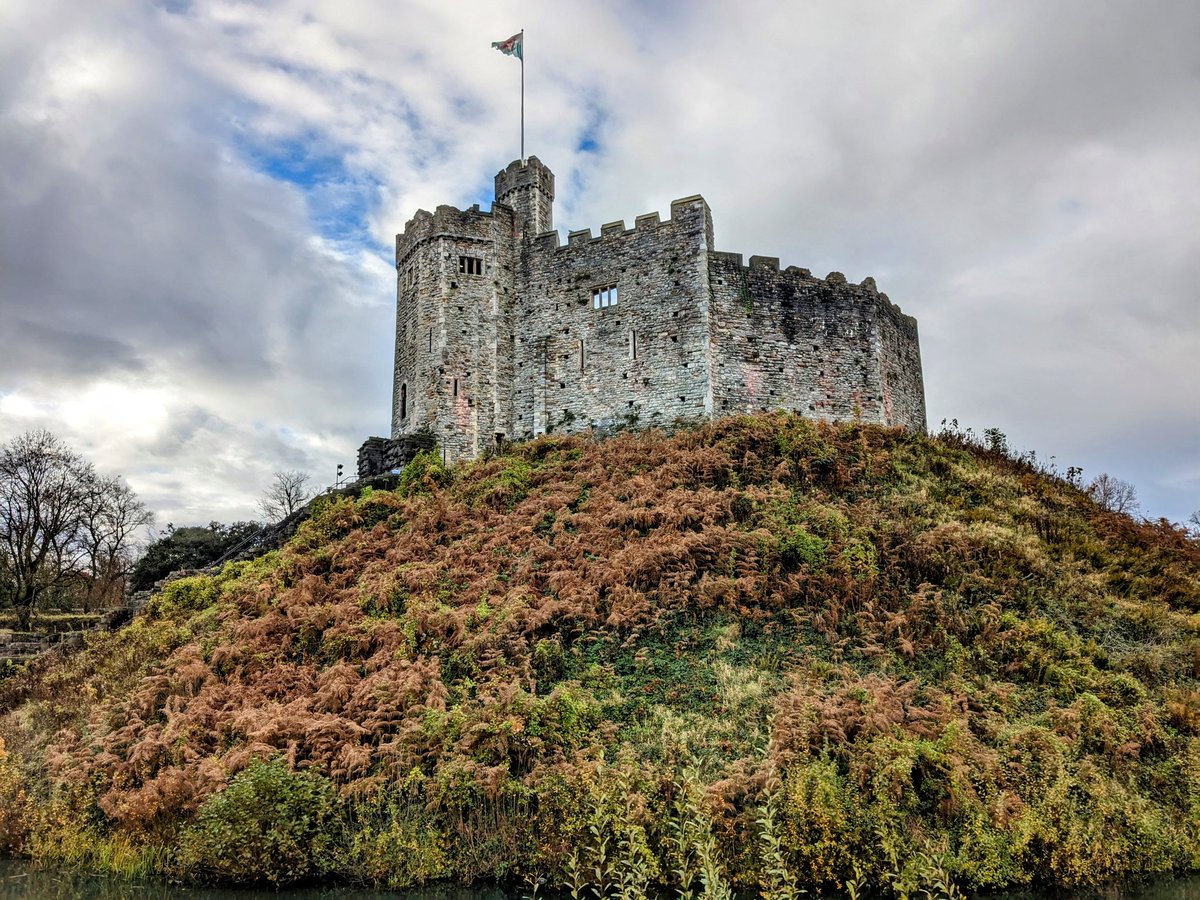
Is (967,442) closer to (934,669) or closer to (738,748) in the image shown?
(934,669)

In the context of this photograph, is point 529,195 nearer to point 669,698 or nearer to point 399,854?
point 669,698

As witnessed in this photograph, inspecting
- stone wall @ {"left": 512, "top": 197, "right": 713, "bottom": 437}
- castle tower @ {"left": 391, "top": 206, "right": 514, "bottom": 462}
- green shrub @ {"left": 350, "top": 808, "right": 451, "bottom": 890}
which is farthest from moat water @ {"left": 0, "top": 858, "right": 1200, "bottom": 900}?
castle tower @ {"left": 391, "top": 206, "right": 514, "bottom": 462}

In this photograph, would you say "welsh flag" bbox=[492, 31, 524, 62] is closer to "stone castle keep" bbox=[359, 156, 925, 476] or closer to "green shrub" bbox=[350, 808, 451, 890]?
"stone castle keep" bbox=[359, 156, 925, 476]

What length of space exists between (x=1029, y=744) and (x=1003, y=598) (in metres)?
4.48

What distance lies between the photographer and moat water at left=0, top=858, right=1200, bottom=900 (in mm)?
9641

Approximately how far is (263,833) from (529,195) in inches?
923

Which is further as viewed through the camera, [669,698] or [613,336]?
[613,336]

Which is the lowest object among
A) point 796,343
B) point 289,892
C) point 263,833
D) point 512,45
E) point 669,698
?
point 289,892

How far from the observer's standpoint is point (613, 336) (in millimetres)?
26031

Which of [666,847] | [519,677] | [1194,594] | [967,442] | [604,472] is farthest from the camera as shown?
[967,442]

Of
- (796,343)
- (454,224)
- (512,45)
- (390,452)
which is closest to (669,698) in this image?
(390,452)

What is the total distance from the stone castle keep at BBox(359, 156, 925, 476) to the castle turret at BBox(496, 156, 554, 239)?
0.40 m

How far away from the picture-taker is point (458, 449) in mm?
25719

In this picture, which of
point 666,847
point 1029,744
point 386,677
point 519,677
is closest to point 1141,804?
point 1029,744
